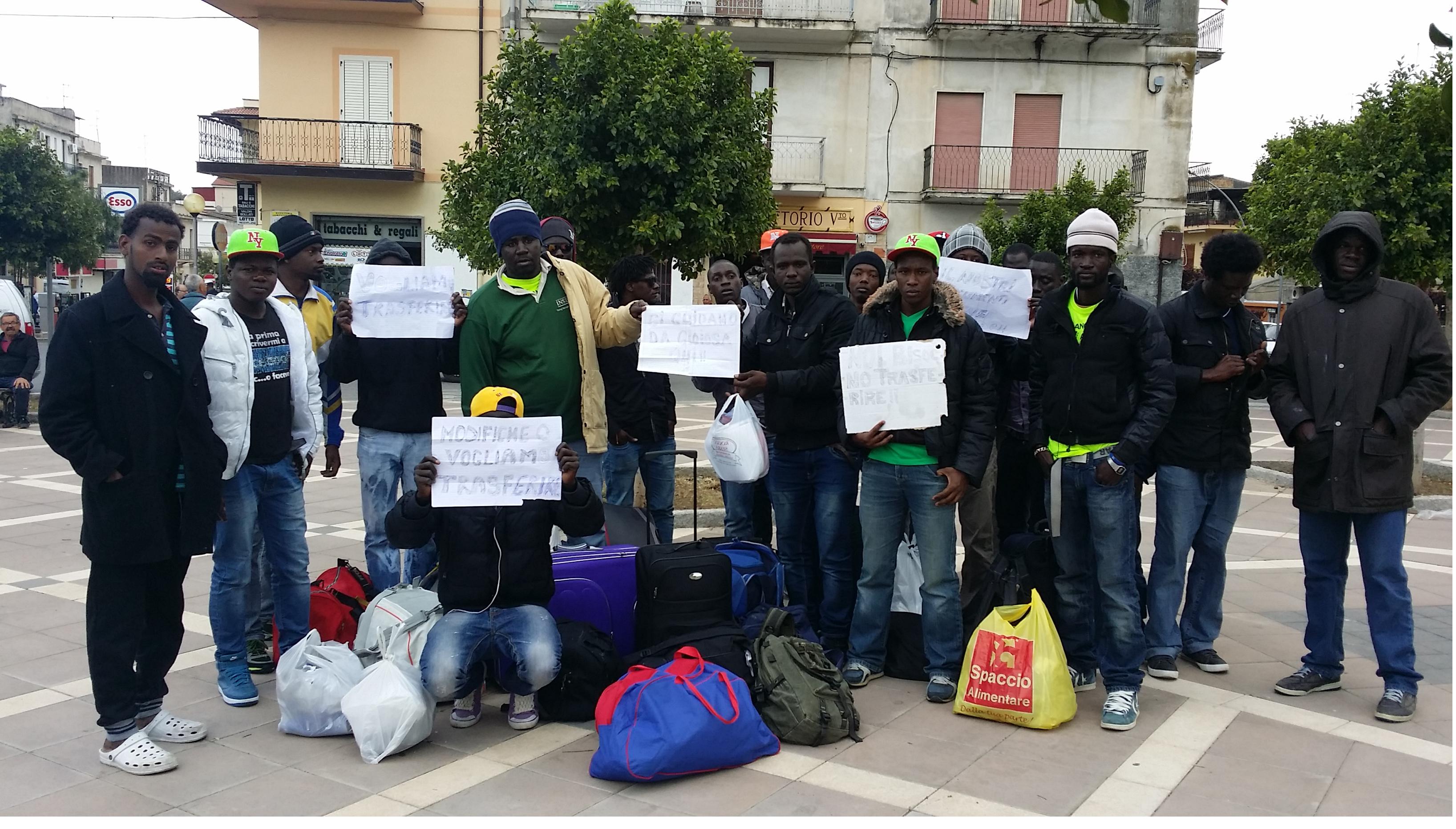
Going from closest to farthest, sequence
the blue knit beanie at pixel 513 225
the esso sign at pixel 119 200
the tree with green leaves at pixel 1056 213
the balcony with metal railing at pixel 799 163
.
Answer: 1. the blue knit beanie at pixel 513 225
2. the tree with green leaves at pixel 1056 213
3. the esso sign at pixel 119 200
4. the balcony with metal railing at pixel 799 163

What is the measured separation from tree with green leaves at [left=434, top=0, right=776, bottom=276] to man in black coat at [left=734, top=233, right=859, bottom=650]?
636 centimetres

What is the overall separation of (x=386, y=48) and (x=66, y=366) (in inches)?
866

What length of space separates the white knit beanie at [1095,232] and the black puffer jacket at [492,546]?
2366 mm

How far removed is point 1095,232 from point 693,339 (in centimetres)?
189

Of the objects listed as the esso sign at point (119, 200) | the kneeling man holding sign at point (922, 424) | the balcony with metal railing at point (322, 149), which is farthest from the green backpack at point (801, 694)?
the balcony with metal railing at point (322, 149)

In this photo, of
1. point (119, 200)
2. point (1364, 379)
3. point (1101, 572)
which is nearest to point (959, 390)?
point (1101, 572)

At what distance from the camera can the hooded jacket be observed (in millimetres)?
4578

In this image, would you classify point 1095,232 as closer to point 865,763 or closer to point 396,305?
point 865,763

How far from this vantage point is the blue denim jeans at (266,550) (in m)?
4.59

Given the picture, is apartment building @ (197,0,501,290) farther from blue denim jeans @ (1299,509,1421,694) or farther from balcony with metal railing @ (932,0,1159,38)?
blue denim jeans @ (1299,509,1421,694)

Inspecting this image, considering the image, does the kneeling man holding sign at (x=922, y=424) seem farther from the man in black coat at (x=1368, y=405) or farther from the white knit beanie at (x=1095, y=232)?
the man in black coat at (x=1368, y=405)

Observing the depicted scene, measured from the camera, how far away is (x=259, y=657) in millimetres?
5113

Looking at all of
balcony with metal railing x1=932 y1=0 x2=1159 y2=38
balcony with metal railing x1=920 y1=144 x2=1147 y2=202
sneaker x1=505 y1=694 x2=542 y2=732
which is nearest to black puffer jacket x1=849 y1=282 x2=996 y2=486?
sneaker x1=505 y1=694 x2=542 y2=732

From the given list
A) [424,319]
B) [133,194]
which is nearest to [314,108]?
[133,194]
